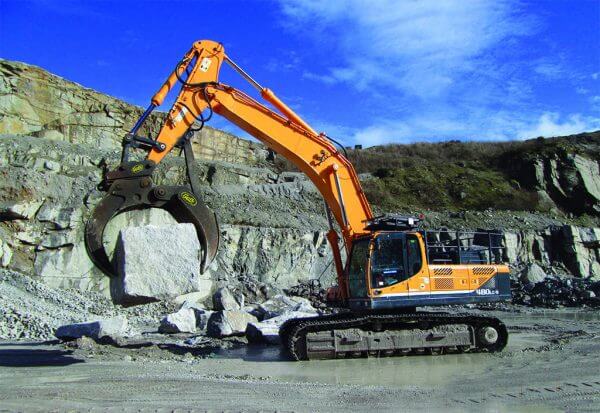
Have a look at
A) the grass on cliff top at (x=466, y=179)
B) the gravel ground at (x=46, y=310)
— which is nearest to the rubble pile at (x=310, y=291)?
the gravel ground at (x=46, y=310)

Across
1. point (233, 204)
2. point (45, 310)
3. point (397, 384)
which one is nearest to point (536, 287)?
point (233, 204)

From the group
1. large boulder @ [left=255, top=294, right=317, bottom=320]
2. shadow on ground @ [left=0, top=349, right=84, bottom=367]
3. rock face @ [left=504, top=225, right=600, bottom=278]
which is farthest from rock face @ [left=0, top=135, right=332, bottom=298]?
rock face @ [left=504, top=225, right=600, bottom=278]

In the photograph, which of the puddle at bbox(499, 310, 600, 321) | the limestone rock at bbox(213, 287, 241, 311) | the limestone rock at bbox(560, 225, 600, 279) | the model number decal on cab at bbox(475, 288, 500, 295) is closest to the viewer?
the model number decal on cab at bbox(475, 288, 500, 295)

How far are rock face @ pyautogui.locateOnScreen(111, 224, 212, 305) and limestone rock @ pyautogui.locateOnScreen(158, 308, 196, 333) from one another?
5111 mm

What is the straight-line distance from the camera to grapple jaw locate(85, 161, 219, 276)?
6812 millimetres

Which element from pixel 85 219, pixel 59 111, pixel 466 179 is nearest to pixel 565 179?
pixel 466 179

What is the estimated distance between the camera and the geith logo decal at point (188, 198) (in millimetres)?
7418

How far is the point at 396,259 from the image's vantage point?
29.0 feet

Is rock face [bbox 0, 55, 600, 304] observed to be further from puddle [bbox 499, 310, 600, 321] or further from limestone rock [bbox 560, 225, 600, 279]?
puddle [bbox 499, 310, 600, 321]

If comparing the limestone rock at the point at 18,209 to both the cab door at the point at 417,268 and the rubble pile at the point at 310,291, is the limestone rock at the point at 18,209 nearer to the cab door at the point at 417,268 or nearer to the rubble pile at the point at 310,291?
the rubble pile at the point at 310,291

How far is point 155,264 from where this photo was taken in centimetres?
693

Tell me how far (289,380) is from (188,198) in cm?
277

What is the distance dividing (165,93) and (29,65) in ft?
79.9

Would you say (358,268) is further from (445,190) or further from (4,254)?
(445,190)
